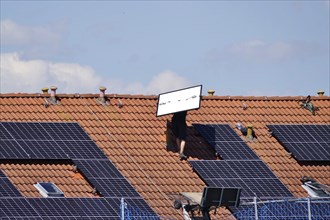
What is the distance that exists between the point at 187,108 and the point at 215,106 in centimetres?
393

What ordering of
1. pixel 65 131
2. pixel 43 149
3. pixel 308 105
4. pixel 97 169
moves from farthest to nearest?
pixel 308 105
pixel 65 131
pixel 43 149
pixel 97 169

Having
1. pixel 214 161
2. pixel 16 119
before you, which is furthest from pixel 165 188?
pixel 16 119

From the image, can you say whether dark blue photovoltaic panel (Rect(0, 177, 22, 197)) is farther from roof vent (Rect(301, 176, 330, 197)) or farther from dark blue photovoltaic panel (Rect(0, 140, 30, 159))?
roof vent (Rect(301, 176, 330, 197))

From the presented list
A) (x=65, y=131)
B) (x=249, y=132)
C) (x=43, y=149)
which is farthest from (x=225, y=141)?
(x=43, y=149)

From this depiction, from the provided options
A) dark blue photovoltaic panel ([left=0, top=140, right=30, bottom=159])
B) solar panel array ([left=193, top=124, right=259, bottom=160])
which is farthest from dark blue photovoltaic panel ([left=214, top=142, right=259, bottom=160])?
dark blue photovoltaic panel ([left=0, top=140, right=30, bottom=159])

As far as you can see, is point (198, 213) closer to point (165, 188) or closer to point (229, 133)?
point (165, 188)

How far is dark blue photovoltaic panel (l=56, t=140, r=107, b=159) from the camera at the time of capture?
187ft

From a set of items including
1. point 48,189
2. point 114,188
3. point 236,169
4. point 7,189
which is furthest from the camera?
point 236,169

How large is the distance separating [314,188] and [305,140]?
2.70 m

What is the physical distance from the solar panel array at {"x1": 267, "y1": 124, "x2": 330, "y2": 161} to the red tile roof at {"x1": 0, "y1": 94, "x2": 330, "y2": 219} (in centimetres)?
38

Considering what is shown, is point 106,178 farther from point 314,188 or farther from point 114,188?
point 314,188

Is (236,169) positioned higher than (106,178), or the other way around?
(236,169)

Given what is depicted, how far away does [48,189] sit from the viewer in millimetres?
55156

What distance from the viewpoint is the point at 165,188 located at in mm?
57500
